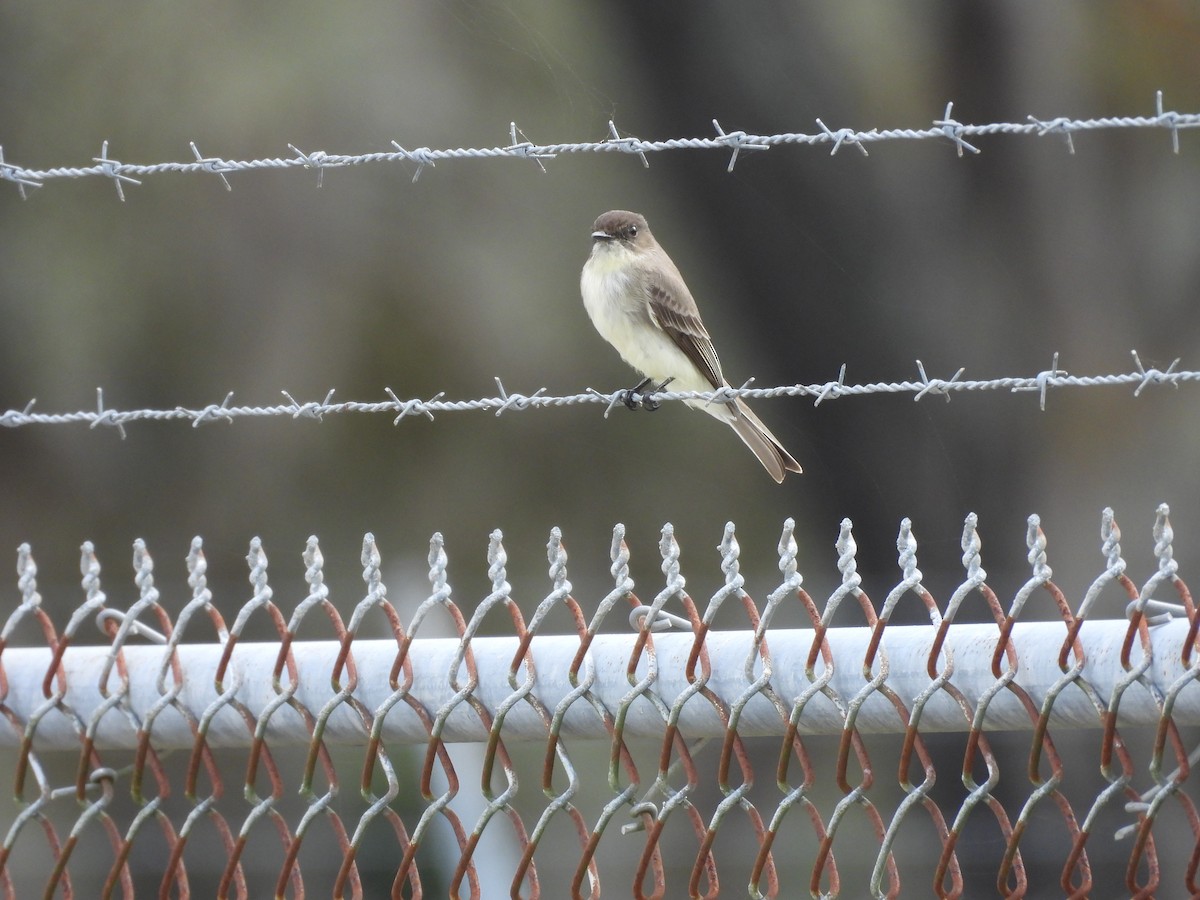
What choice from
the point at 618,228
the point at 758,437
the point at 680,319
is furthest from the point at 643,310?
the point at 758,437

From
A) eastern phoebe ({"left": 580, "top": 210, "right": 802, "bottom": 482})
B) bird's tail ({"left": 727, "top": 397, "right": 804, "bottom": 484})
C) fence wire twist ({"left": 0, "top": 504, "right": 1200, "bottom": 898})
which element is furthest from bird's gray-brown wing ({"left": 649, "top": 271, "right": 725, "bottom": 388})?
fence wire twist ({"left": 0, "top": 504, "right": 1200, "bottom": 898})

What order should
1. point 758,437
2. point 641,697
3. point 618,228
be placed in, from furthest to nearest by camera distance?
point 618,228 < point 758,437 < point 641,697

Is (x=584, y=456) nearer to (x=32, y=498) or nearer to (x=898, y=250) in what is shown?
(x=898, y=250)

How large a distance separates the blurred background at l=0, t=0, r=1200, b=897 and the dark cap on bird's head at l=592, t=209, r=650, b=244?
3.36 meters

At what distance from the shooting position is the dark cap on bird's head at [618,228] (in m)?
5.00

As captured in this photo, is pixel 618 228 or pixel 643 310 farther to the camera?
pixel 618 228

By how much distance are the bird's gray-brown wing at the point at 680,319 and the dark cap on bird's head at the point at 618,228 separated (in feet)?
0.67

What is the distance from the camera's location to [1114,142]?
342 inches

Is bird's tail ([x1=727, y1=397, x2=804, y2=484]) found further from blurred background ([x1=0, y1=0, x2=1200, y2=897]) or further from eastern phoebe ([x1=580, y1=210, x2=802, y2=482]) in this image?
blurred background ([x1=0, y1=0, x2=1200, y2=897])

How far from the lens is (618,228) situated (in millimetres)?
5023

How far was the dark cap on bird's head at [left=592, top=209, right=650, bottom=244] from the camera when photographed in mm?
5004

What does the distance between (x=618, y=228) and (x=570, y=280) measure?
5.66 meters

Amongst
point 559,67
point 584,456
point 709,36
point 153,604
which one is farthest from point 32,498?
point 153,604

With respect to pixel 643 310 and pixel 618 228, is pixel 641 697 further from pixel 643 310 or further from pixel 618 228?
pixel 618 228
